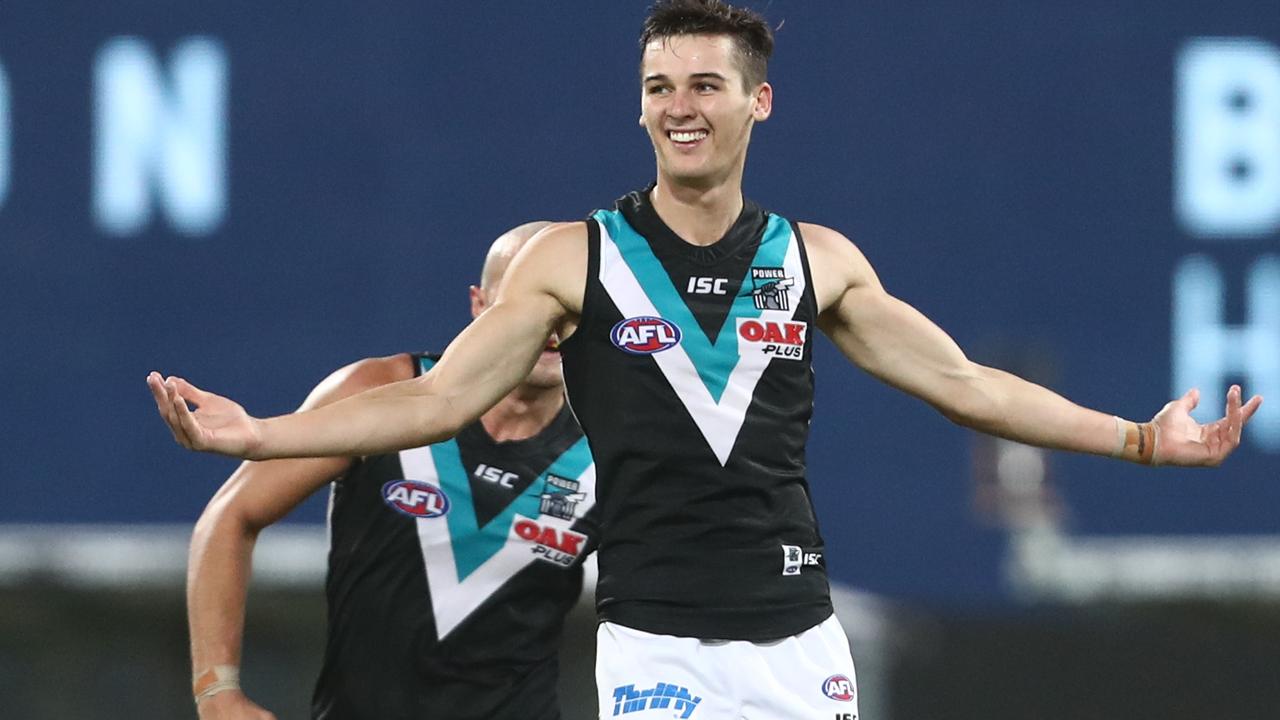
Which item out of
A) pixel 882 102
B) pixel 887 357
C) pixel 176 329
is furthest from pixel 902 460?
pixel 887 357

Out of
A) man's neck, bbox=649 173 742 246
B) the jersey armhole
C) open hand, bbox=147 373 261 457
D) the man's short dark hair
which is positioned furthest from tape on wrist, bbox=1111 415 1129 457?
open hand, bbox=147 373 261 457

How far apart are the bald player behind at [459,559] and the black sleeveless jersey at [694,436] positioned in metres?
0.85

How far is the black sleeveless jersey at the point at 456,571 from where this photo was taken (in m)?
5.32

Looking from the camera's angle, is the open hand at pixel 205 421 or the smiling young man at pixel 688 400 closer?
the open hand at pixel 205 421

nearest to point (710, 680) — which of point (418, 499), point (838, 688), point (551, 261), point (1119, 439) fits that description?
point (838, 688)

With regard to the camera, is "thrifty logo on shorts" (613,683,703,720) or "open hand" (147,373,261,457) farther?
"thrifty logo on shorts" (613,683,703,720)

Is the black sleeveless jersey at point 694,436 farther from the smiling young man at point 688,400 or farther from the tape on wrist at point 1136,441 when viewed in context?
the tape on wrist at point 1136,441

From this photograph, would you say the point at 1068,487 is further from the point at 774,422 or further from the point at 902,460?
the point at 774,422

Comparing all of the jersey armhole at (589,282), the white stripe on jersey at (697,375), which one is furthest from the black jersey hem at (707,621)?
the jersey armhole at (589,282)

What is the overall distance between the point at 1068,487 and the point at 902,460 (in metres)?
0.66

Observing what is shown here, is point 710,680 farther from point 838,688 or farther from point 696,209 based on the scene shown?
point 696,209

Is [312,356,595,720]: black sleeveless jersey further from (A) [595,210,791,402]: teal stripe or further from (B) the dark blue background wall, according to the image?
(B) the dark blue background wall

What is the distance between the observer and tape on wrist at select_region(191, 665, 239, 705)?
16.6 feet

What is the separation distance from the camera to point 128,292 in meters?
8.86
